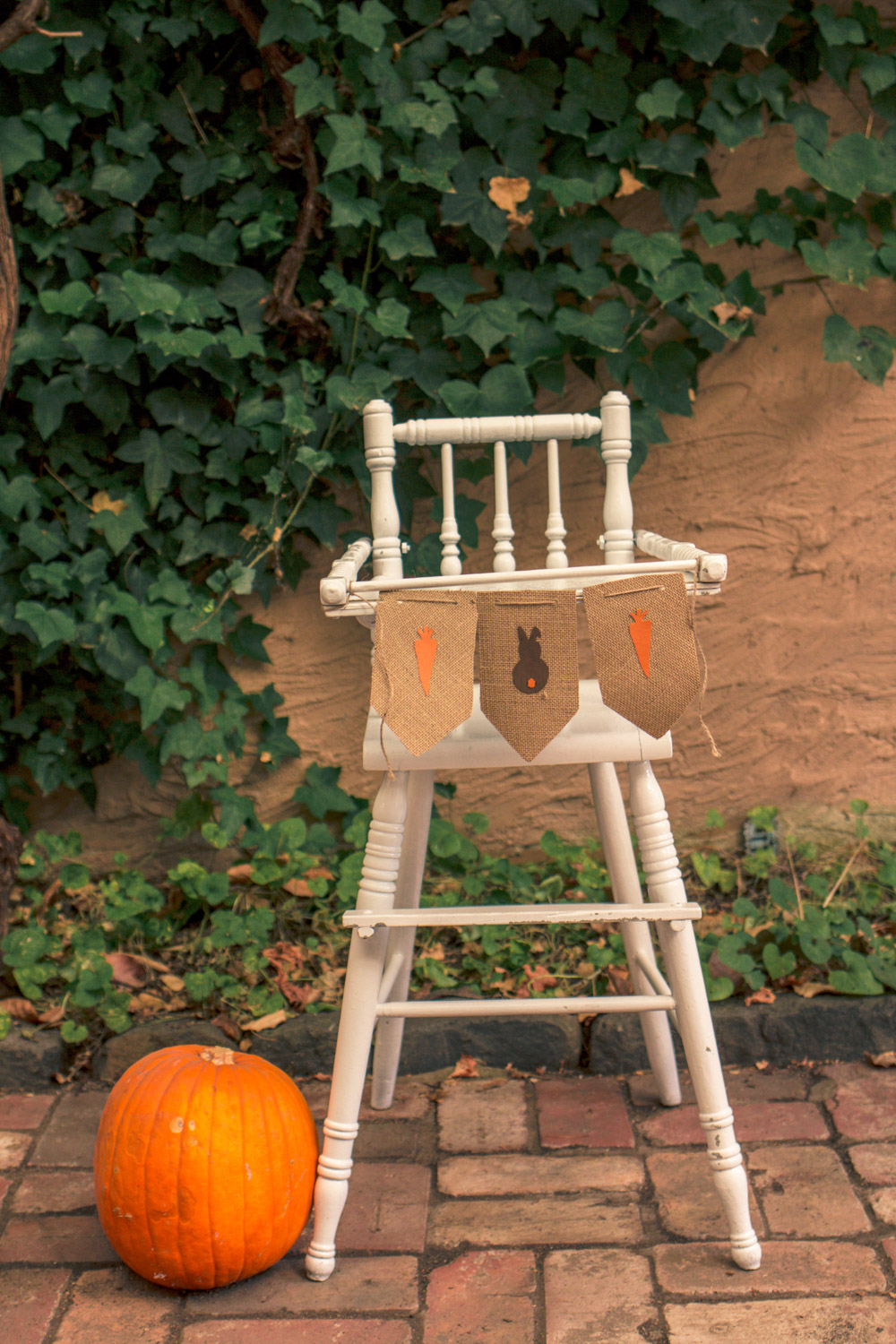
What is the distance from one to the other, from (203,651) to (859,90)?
5.92 feet

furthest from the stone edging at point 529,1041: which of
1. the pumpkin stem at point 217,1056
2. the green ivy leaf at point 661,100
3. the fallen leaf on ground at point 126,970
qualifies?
the green ivy leaf at point 661,100

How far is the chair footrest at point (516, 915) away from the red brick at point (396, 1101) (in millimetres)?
536

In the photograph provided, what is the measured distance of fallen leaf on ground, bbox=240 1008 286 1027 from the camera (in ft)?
6.69

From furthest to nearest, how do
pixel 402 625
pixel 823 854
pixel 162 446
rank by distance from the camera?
pixel 823 854 → pixel 162 446 → pixel 402 625

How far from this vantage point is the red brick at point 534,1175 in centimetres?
170

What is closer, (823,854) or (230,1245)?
(230,1245)

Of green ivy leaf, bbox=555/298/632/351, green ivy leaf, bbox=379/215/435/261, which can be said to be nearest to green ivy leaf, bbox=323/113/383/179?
green ivy leaf, bbox=379/215/435/261

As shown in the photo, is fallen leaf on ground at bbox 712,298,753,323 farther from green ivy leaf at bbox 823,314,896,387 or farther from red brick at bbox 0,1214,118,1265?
red brick at bbox 0,1214,118,1265

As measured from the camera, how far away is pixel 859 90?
2240 millimetres

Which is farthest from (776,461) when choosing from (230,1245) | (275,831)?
(230,1245)

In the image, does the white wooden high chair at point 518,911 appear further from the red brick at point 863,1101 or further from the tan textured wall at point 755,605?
the tan textured wall at point 755,605

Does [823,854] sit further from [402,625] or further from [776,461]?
[402,625]

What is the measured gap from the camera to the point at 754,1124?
1832 mm

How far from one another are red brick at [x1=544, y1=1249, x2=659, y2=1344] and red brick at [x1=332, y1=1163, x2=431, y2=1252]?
8.3 inches
